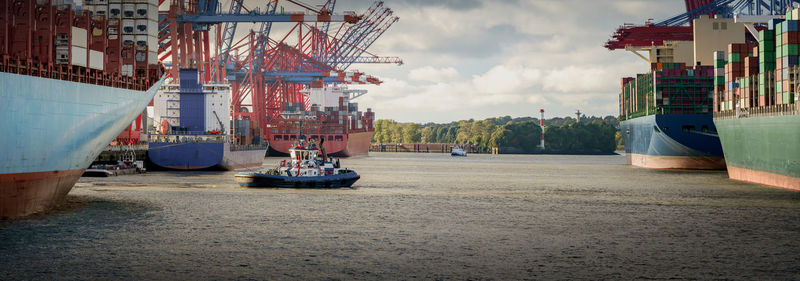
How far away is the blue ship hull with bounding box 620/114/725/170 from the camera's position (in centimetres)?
6662

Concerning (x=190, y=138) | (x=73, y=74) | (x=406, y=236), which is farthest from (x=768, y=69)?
(x=190, y=138)

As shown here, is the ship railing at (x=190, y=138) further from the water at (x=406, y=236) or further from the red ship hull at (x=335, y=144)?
the red ship hull at (x=335, y=144)

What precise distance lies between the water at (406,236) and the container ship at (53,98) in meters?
1.88

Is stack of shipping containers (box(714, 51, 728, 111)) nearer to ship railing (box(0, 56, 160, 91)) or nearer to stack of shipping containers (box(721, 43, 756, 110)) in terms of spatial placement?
stack of shipping containers (box(721, 43, 756, 110))

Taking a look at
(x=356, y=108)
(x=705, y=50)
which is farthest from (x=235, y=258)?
(x=356, y=108)

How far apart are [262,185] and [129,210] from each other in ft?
52.3

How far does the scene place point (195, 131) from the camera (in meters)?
75.1

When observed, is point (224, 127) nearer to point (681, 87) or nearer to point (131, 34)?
point (131, 34)

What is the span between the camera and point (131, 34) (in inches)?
1925

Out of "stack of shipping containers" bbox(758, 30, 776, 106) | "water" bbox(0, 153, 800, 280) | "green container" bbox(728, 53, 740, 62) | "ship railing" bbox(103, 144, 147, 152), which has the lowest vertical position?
"water" bbox(0, 153, 800, 280)

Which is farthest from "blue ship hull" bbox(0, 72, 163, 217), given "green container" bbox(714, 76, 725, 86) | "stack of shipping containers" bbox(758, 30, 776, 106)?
"green container" bbox(714, 76, 725, 86)

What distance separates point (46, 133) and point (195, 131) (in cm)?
4852

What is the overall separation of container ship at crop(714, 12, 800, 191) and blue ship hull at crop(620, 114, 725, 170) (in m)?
11.3

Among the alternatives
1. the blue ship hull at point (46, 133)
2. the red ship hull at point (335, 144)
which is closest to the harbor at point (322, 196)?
the blue ship hull at point (46, 133)
